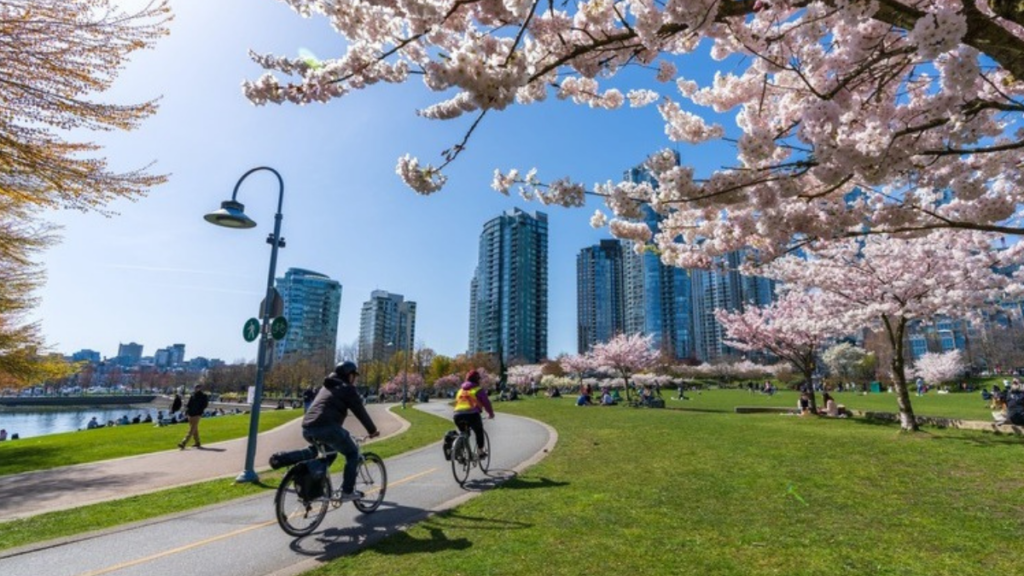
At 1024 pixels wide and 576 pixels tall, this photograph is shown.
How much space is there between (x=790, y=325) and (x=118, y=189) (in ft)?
79.1

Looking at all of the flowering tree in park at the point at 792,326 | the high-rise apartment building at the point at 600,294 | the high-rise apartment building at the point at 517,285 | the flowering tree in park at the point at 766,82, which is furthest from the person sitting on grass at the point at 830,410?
the high-rise apartment building at the point at 600,294

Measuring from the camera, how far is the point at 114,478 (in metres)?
9.92

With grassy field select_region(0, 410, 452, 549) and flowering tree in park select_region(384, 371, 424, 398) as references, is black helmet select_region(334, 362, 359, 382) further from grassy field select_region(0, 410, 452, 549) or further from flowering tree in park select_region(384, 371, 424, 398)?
flowering tree in park select_region(384, 371, 424, 398)

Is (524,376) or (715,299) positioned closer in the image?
(524,376)

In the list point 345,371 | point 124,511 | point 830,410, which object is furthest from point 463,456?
point 830,410

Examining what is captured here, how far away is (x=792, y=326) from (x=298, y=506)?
22541 millimetres

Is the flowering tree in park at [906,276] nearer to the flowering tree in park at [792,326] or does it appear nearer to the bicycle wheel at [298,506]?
the flowering tree in park at [792,326]

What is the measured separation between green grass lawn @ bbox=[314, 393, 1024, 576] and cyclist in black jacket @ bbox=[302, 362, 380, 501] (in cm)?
126

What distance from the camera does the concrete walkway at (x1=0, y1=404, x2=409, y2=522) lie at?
804 cm

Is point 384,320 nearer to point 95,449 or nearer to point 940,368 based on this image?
point 940,368

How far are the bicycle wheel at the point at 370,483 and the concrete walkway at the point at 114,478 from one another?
4427mm

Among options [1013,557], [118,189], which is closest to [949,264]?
[1013,557]

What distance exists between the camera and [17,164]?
7547 mm

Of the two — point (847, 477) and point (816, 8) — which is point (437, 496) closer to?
point (847, 477)
